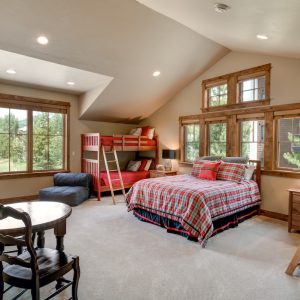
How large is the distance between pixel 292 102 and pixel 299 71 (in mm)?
545

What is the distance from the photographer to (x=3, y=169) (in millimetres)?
5395

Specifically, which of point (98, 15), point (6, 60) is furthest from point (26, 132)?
point (98, 15)

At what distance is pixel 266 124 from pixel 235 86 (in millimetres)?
1115

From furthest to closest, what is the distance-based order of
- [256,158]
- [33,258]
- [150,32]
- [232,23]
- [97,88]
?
[97,88] → [256,158] → [150,32] → [232,23] → [33,258]

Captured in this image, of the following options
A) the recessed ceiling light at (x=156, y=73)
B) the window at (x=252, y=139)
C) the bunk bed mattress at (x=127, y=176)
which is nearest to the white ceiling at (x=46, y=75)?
the recessed ceiling light at (x=156, y=73)

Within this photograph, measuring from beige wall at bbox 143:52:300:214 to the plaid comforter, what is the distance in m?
0.34

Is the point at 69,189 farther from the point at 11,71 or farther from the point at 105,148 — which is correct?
the point at 11,71

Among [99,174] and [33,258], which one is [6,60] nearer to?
[99,174]

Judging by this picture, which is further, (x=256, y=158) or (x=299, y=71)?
(x=256, y=158)

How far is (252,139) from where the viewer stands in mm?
5105

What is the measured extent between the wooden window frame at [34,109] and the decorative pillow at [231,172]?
12.7ft

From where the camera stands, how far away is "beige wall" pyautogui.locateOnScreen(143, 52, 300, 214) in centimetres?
445

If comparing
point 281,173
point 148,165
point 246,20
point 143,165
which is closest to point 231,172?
point 281,173

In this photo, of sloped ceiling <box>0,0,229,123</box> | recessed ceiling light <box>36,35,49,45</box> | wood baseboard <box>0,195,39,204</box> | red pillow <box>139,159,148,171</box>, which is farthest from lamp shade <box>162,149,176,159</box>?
recessed ceiling light <box>36,35,49,45</box>
